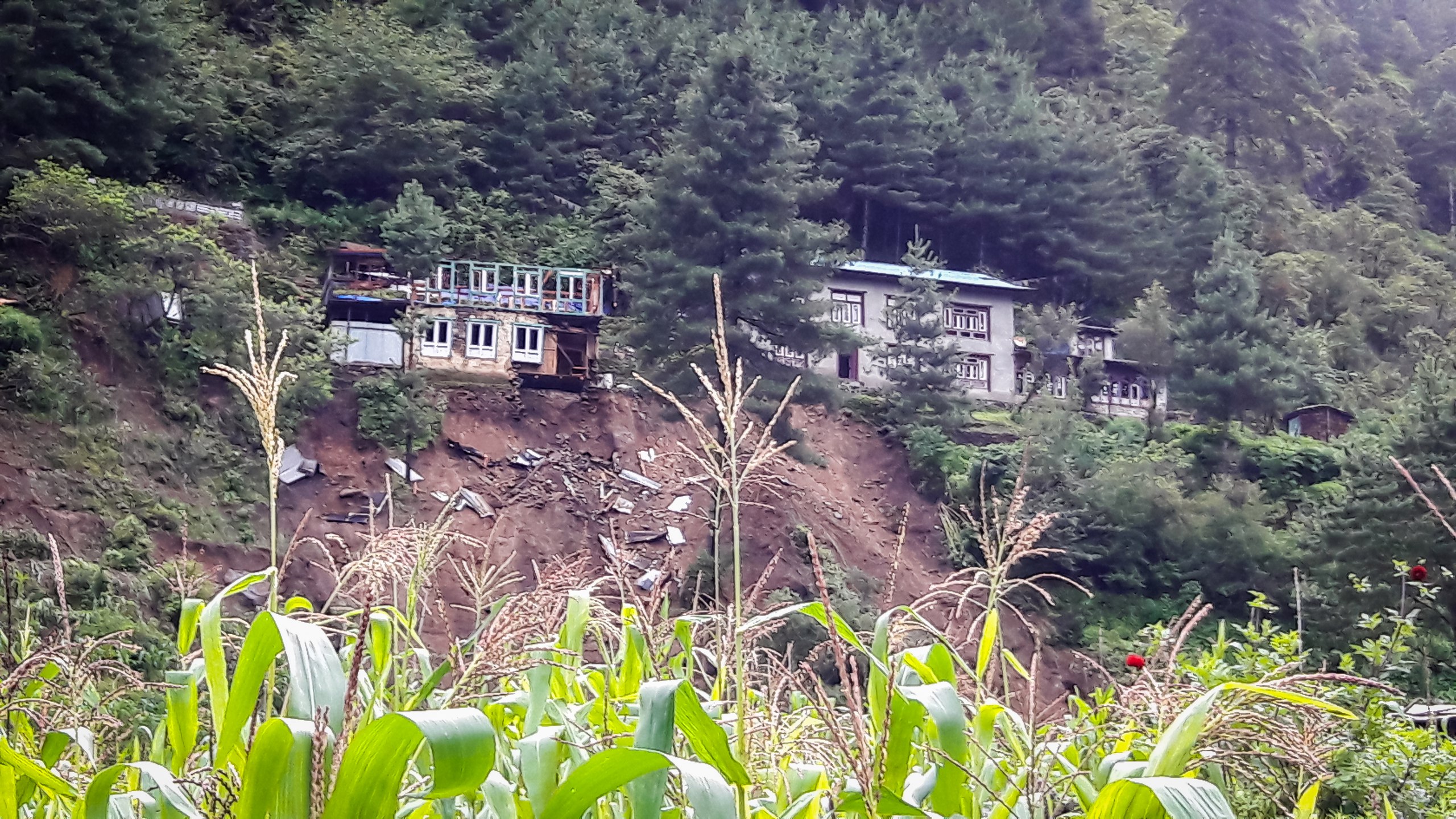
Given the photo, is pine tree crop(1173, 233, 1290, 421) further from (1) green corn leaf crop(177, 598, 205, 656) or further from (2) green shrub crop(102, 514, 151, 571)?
(1) green corn leaf crop(177, 598, 205, 656)

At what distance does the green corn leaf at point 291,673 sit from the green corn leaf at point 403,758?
6cm

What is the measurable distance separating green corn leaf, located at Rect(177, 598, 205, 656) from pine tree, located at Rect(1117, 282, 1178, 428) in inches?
725

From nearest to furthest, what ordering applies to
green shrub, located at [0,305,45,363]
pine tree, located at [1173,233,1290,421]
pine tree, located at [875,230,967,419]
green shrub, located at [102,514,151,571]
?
1. green shrub, located at [102,514,151,571]
2. green shrub, located at [0,305,45,363]
3. pine tree, located at [1173,233,1290,421]
4. pine tree, located at [875,230,967,419]

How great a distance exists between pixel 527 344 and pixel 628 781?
1665cm

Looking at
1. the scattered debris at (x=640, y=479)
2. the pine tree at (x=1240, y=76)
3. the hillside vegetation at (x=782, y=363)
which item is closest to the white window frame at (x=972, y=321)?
the hillside vegetation at (x=782, y=363)

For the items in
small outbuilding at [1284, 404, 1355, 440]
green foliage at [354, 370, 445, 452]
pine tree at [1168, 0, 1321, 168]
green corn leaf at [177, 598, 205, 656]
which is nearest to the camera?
green corn leaf at [177, 598, 205, 656]

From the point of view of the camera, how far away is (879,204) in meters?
23.0

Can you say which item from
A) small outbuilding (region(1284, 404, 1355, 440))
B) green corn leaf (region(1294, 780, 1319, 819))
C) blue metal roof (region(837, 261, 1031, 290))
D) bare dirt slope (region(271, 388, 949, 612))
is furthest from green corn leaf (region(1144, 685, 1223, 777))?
small outbuilding (region(1284, 404, 1355, 440))

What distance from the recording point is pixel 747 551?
14.4 m

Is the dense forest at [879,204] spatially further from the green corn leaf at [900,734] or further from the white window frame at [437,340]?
the green corn leaf at [900,734]

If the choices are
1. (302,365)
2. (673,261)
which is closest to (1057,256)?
(673,261)

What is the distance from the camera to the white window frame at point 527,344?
17.3 meters

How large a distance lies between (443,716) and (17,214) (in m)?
15.8

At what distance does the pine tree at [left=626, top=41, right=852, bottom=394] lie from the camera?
50.0 ft
